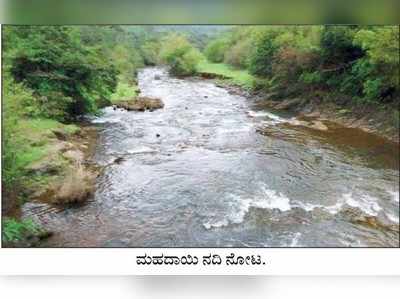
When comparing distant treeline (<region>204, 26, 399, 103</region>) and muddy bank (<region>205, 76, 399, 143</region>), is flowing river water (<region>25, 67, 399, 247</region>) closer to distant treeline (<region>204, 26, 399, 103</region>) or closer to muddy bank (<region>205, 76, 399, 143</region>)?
muddy bank (<region>205, 76, 399, 143</region>)

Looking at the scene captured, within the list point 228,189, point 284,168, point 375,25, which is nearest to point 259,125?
point 284,168

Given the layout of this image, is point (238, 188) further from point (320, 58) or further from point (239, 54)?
point (320, 58)

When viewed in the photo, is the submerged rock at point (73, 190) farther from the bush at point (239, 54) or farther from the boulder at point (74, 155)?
the bush at point (239, 54)

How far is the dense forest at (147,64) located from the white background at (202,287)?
1.96ft

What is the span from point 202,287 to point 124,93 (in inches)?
233

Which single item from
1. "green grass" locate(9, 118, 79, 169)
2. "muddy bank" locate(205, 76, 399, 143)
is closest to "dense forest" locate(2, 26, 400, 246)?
"green grass" locate(9, 118, 79, 169)

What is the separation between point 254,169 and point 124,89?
409 cm

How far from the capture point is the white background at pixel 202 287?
477 centimetres

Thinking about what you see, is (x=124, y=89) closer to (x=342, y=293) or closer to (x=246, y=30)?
(x=246, y=30)

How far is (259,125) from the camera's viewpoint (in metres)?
8.72

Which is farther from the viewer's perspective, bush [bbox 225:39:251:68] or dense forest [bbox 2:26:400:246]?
bush [bbox 225:39:251:68]

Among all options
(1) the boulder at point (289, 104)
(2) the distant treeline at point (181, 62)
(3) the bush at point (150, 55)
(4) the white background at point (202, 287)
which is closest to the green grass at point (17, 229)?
(4) the white background at point (202, 287)

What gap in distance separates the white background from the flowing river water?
341 mm

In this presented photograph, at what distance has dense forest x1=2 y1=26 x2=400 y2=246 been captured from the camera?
5.49m
